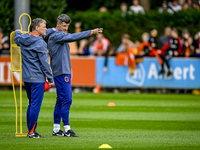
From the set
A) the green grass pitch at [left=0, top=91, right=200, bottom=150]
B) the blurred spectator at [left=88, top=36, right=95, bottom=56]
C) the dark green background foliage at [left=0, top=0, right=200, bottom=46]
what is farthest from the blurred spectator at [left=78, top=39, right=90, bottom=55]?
the green grass pitch at [left=0, top=91, right=200, bottom=150]

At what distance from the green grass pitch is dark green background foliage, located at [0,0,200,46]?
263 inches

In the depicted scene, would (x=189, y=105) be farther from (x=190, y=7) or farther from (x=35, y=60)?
(x=190, y=7)

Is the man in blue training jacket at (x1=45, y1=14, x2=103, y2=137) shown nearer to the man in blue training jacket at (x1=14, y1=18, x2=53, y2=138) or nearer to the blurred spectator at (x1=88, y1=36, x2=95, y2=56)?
the man in blue training jacket at (x1=14, y1=18, x2=53, y2=138)

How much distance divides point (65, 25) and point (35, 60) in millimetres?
842

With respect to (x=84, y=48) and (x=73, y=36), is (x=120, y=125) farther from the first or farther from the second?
(x=84, y=48)

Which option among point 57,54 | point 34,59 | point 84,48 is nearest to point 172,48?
point 84,48

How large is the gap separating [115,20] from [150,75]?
4.83 metres

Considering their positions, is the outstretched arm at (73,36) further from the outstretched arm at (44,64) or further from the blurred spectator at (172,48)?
the blurred spectator at (172,48)

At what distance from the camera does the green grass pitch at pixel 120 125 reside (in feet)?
25.1

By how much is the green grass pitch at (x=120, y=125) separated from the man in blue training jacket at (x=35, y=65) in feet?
2.13

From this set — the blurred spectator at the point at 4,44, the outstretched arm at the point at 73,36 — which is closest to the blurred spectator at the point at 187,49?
the blurred spectator at the point at 4,44

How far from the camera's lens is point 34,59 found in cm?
812

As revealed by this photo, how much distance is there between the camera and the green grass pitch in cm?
766

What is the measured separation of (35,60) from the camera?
812 centimetres
